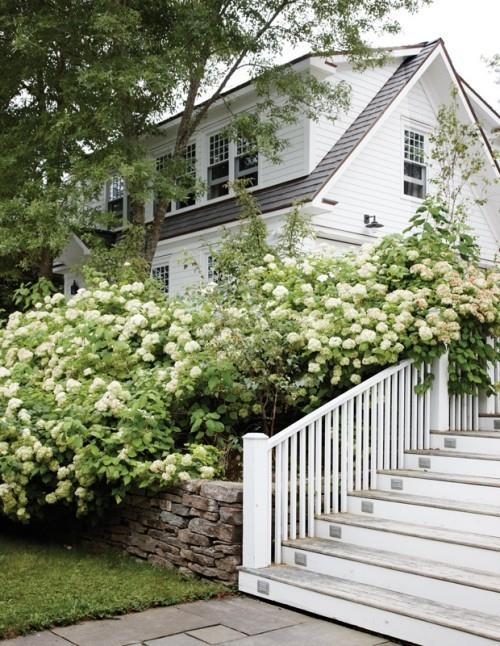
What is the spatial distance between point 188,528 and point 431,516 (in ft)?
6.13

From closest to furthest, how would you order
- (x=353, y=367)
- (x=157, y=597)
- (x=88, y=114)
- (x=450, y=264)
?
(x=157, y=597)
(x=353, y=367)
(x=450, y=264)
(x=88, y=114)

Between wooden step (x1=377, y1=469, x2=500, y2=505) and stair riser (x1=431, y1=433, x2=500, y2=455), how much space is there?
1.22 feet

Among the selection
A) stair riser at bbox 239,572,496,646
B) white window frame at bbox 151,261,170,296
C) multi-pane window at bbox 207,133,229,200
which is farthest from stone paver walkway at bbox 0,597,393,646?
white window frame at bbox 151,261,170,296

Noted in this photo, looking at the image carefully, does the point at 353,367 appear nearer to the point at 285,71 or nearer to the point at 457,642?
the point at 457,642

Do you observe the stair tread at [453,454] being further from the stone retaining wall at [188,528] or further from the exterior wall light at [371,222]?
the exterior wall light at [371,222]

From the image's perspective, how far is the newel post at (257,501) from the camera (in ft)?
18.4

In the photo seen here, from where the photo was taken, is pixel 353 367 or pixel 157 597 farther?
pixel 353 367

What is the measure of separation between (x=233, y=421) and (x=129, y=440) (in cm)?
108

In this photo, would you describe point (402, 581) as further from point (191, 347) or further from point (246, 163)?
point (246, 163)

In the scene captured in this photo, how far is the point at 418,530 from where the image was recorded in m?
5.45

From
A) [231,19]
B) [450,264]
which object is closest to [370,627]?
[450,264]

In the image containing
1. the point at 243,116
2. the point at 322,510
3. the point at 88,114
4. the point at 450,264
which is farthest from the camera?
the point at 243,116

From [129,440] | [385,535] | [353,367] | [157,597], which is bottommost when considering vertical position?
[157,597]

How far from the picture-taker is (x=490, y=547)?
4906 millimetres
